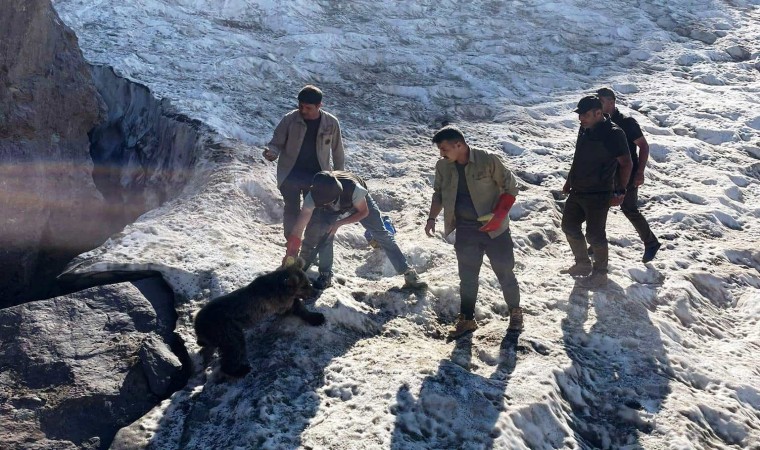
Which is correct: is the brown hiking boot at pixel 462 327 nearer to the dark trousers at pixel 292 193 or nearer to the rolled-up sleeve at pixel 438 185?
the rolled-up sleeve at pixel 438 185

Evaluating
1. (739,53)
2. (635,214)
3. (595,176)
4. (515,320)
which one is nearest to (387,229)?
(515,320)

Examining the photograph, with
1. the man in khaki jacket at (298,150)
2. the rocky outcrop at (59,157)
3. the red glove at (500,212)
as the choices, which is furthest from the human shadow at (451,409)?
the rocky outcrop at (59,157)

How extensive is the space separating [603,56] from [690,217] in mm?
6652

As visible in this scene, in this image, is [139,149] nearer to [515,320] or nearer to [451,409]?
[515,320]

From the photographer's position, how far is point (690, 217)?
344 inches

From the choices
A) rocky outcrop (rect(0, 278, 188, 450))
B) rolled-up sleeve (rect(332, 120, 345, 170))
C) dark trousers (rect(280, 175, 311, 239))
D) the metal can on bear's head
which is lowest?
rocky outcrop (rect(0, 278, 188, 450))

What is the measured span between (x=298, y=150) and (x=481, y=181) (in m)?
1.85

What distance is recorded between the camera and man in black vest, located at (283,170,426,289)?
570cm

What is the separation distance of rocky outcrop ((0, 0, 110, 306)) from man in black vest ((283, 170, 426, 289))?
297 centimetres

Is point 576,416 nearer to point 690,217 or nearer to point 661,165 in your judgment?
point 690,217

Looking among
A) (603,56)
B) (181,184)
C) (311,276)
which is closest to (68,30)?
(181,184)

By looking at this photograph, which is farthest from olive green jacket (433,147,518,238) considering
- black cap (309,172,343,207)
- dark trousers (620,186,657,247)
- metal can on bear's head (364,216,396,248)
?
dark trousers (620,186,657,247)

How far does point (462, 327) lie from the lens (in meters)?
5.86

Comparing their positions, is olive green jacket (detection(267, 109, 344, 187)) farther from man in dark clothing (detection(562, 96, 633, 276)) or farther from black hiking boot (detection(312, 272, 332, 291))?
man in dark clothing (detection(562, 96, 633, 276))
